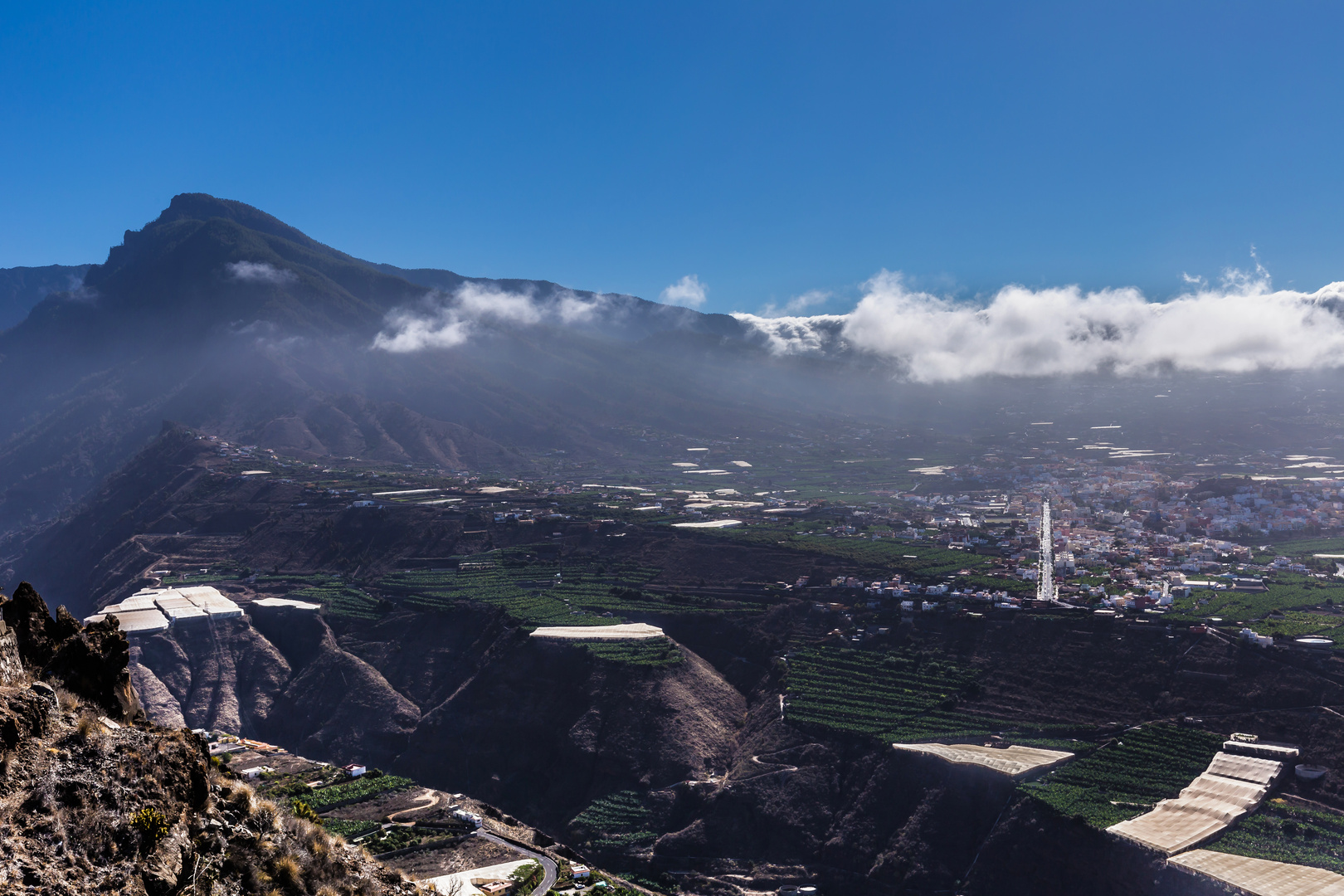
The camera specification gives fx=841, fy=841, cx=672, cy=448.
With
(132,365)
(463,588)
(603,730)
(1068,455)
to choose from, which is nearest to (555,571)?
(463,588)

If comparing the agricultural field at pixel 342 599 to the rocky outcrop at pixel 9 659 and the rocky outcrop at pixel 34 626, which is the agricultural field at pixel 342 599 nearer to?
the rocky outcrop at pixel 34 626

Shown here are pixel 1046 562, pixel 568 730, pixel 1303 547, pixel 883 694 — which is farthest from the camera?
pixel 1303 547

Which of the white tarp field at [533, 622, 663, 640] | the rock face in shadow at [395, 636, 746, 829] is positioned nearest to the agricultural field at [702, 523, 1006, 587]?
the white tarp field at [533, 622, 663, 640]

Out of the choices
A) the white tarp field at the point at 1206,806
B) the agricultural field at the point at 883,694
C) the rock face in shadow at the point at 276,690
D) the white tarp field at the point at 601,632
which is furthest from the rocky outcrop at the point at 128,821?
the white tarp field at the point at 601,632

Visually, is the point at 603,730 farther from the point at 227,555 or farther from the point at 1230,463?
the point at 1230,463

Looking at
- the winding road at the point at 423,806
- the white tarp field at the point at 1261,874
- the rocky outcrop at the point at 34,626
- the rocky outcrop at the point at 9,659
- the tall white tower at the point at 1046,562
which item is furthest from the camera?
the tall white tower at the point at 1046,562

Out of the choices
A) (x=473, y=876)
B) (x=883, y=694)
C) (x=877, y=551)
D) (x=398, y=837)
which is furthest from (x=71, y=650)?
(x=877, y=551)

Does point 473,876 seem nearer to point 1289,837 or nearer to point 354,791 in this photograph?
point 354,791

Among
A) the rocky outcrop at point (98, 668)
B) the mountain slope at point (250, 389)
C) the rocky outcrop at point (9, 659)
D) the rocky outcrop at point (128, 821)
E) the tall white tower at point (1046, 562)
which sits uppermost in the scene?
the mountain slope at point (250, 389)
